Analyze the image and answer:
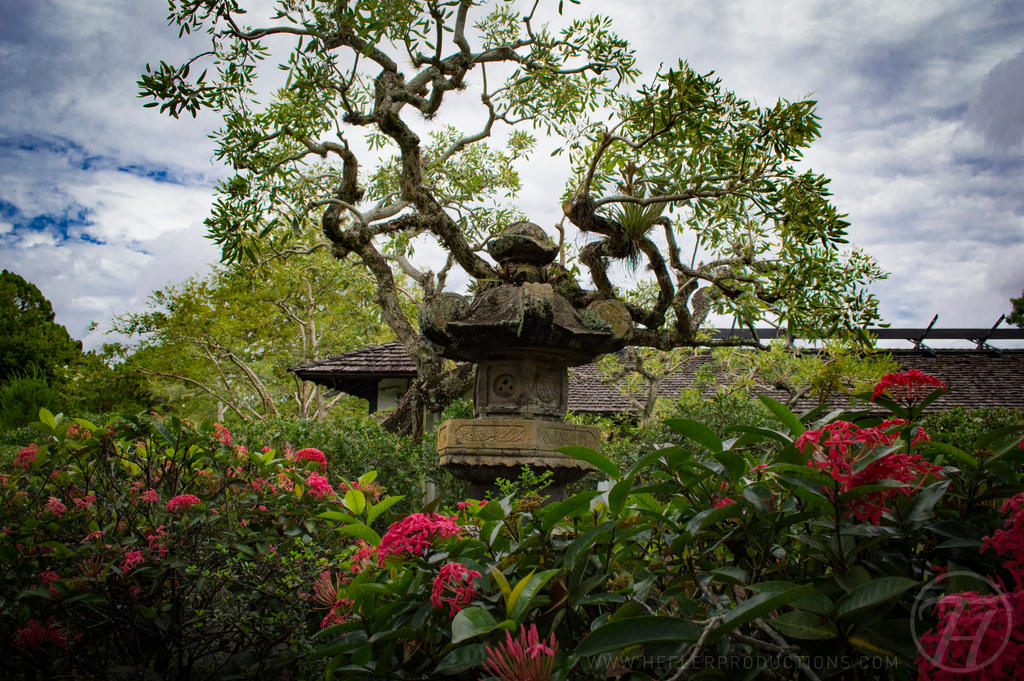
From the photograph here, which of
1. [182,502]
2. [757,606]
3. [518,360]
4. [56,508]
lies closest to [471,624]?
[757,606]

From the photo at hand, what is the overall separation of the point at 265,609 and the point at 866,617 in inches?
75.9

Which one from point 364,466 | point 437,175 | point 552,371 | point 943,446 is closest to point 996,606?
point 943,446

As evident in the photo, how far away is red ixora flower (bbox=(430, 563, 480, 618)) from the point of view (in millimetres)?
1009

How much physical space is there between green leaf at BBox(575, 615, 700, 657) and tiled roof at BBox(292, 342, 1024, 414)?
1004cm

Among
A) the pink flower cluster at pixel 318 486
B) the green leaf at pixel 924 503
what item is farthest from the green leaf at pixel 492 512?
the pink flower cluster at pixel 318 486

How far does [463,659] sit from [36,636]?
6.69 ft

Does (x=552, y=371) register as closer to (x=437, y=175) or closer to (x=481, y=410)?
(x=481, y=410)

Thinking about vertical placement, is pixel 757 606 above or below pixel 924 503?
below

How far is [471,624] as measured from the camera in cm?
92

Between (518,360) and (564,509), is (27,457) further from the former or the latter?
(518,360)

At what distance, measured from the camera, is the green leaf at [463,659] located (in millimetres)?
934

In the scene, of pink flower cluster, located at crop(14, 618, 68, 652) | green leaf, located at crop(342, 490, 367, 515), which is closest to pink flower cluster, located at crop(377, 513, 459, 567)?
green leaf, located at crop(342, 490, 367, 515)

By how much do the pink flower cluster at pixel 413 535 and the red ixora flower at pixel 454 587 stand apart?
0.43 feet

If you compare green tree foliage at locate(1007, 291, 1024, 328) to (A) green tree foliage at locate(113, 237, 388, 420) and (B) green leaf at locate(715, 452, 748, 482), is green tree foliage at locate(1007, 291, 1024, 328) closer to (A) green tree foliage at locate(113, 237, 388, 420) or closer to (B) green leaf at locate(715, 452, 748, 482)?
(A) green tree foliage at locate(113, 237, 388, 420)
